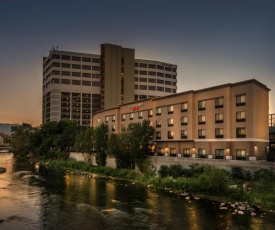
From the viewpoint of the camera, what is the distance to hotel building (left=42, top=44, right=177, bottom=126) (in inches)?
6270

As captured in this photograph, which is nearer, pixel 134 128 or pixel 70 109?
pixel 134 128

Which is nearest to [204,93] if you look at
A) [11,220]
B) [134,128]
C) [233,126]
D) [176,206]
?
[233,126]

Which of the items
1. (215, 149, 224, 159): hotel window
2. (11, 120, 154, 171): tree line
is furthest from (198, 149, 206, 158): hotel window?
(11, 120, 154, 171): tree line

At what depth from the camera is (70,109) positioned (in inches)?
6353

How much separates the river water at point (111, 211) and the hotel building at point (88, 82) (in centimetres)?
11205

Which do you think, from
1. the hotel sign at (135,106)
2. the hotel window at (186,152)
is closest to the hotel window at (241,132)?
the hotel window at (186,152)

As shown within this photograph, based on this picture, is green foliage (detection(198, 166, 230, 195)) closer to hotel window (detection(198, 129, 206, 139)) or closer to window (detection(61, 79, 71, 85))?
hotel window (detection(198, 129, 206, 139))

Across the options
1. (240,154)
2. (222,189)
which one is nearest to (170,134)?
(240,154)

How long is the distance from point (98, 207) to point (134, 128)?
30.9 metres

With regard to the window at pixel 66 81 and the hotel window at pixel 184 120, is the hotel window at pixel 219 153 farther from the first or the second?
the window at pixel 66 81

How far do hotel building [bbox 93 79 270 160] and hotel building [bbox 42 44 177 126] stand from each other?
86266mm

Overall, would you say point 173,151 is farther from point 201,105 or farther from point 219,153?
point 219,153

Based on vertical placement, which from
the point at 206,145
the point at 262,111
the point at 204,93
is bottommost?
the point at 206,145

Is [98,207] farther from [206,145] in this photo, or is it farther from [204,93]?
[204,93]
